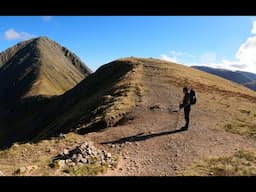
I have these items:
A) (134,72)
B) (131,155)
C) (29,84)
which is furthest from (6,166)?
(29,84)

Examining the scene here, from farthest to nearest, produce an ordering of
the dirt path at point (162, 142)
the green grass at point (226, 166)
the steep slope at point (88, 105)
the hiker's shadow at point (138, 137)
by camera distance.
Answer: the steep slope at point (88, 105), the hiker's shadow at point (138, 137), the dirt path at point (162, 142), the green grass at point (226, 166)

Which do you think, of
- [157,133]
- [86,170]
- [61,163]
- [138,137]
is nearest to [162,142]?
[138,137]

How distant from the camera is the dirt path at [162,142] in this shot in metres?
17.4

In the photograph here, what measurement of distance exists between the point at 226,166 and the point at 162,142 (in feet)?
16.9

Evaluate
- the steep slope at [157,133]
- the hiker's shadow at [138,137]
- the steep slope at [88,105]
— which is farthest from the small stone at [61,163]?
Result: the steep slope at [88,105]

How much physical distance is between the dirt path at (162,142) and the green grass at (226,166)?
0.60 meters

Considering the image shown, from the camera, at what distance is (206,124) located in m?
26.8

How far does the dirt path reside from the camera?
17.4 metres

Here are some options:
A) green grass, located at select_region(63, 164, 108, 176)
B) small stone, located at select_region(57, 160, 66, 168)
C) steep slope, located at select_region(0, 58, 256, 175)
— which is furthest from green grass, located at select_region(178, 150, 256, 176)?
small stone, located at select_region(57, 160, 66, 168)

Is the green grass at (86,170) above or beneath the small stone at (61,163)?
beneath

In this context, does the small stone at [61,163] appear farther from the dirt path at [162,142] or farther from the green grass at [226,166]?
the green grass at [226,166]

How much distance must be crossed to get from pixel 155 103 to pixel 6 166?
20385 mm

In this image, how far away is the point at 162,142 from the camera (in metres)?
21.2
